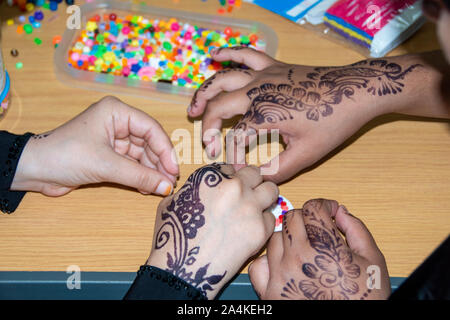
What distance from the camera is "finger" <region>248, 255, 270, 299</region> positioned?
→ 2.63 ft

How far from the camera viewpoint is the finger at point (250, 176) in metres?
0.85

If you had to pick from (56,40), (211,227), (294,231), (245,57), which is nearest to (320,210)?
(294,231)

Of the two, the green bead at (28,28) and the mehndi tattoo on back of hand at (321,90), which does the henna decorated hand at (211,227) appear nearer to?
the mehndi tattoo on back of hand at (321,90)

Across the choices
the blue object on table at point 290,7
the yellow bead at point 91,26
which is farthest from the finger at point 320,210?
the yellow bead at point 91,26

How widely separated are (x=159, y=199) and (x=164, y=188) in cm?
5

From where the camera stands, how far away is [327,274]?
0.76 m

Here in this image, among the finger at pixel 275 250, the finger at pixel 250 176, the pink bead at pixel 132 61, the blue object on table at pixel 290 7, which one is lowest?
the finger at pixel 275 250

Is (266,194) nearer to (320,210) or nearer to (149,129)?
(320,210)

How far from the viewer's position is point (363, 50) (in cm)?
119

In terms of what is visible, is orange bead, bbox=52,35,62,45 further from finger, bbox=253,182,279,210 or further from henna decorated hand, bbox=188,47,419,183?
finger, bbox=253,182,279,210

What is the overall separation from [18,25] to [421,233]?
1091 mm

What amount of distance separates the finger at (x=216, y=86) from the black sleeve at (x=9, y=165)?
34 centimetres
